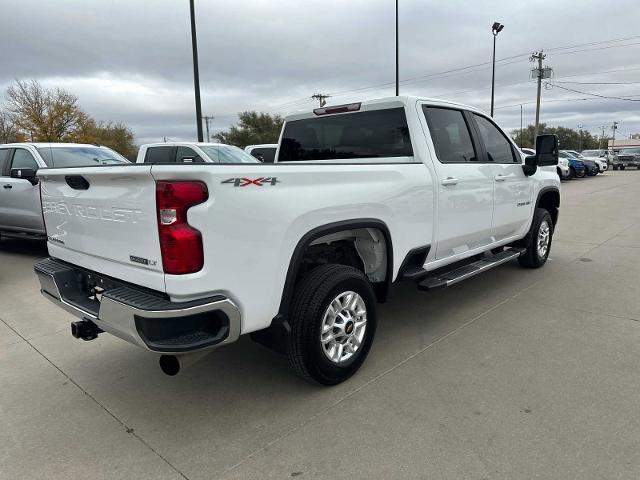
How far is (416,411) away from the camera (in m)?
2.90

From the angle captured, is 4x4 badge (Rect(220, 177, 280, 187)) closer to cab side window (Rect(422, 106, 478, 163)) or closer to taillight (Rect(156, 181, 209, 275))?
taillight (Rect(156, 181, 209, 275))

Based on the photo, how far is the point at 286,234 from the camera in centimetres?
273

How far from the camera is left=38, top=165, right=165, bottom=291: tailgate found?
2.47 metres

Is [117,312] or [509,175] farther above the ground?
[509,175]

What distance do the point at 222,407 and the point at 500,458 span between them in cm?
166

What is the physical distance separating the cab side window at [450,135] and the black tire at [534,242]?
1830mm

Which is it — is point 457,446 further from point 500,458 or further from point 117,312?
point 117,312

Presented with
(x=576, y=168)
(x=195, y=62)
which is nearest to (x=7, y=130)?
(x=195, y=62)

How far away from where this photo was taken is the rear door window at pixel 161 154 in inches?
381

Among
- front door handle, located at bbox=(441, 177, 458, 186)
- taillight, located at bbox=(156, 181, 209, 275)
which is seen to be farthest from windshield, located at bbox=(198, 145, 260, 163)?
taillight, located at bbox=(156, 181, 209, 275)

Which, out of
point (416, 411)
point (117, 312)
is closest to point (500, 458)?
point (416, 411)

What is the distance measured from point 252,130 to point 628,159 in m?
35.0

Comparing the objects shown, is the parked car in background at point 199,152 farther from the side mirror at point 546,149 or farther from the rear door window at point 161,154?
the side mirror at point 546,149

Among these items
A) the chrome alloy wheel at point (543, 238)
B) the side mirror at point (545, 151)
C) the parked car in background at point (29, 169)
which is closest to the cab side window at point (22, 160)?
the parked car in background at point (29, 169)
